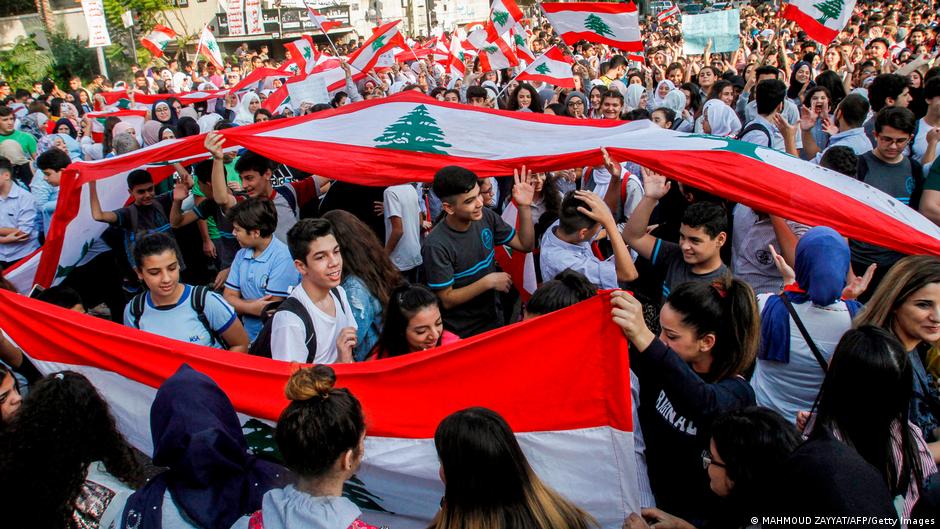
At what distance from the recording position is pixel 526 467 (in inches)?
78.7

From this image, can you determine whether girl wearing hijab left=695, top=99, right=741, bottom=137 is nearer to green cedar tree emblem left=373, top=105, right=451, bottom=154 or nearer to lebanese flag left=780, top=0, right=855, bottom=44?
lebanese flag left=780, top=0, right=855, bottom=44

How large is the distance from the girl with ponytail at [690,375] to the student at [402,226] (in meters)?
2.66

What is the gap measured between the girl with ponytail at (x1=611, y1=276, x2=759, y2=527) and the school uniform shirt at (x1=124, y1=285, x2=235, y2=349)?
2.16 meters

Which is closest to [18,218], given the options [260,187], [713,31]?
[260,187]

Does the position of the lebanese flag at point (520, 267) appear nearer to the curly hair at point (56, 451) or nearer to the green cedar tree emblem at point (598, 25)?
the curly hair at point (56, 451)

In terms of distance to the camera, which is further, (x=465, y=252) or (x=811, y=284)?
(x=465, y=252)

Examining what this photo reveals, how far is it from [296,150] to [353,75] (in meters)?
7.76

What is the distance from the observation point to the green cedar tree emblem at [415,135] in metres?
4.30

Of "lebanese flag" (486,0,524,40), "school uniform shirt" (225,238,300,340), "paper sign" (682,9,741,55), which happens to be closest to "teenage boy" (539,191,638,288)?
"school uniform shirt" (225,238,300,340)

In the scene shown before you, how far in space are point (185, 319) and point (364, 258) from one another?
0.96 metres

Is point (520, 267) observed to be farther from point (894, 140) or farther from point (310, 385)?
point (310, 385)

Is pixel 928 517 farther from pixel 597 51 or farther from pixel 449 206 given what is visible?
pixel 597 51

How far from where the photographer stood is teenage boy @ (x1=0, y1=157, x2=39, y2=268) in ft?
19.4

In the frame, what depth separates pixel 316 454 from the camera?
2.05 meters
